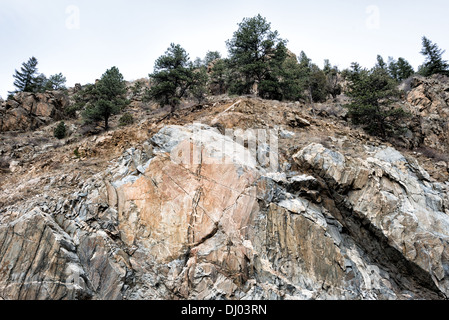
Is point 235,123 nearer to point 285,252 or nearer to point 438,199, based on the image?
point 285,252

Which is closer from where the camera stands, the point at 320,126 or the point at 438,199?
the point at 438,199

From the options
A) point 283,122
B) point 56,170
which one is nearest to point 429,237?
point 283,122

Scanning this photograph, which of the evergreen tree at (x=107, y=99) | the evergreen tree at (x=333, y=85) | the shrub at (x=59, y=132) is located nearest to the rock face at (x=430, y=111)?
the evergreen tree at (x=333, y=85)

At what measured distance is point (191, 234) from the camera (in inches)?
365

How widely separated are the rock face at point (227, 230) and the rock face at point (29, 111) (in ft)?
59.2

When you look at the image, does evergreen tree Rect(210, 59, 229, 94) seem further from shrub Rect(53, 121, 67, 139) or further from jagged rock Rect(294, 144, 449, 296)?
jagged rock Rect(294, 144, 449, 296)

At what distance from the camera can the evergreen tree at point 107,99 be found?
19.3 meters

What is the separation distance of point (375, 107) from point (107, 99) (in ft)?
77.1

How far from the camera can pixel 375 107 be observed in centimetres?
1664

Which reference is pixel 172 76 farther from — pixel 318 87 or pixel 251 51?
pixel 318 87

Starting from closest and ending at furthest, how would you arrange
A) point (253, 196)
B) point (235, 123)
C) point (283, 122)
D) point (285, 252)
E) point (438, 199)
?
point (285, 252) → point (253, 196) → point (438, 199) → point (235, 123) → point (283, 122)

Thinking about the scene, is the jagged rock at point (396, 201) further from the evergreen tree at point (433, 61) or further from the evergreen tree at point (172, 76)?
the evergreen tree at point (433, 61)

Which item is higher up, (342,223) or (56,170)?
(56,170)
